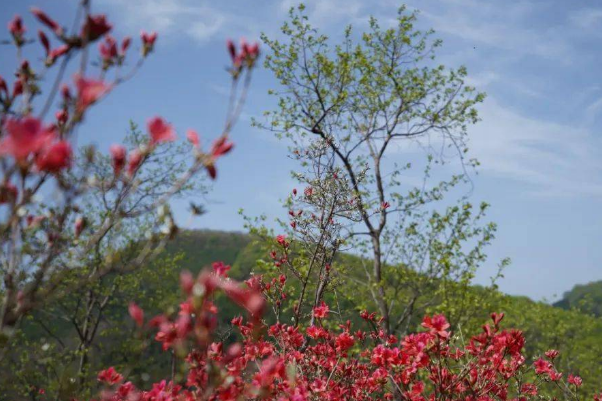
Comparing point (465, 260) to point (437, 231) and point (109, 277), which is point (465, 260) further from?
point (109, 277)

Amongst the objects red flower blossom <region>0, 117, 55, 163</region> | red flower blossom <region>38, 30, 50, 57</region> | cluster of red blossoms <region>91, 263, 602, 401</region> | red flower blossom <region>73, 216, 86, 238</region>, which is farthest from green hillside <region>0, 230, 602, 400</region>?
red flower blossom <region>0, 117, 55, 163</region>

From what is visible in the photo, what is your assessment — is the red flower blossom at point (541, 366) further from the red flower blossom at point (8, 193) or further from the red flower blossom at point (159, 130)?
the red flower blossom at point (8, 193)

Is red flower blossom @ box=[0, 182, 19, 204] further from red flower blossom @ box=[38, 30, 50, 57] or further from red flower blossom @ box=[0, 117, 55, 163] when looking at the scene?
red flower blossom @ box=[38, 30, 50, 57]

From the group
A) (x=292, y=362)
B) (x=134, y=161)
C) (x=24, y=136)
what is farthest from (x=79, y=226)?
(x=292, y=362)

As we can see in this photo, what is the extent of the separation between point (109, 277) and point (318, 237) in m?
14.7

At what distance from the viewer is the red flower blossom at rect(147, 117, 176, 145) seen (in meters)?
1.78

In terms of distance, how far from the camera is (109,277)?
715 inches

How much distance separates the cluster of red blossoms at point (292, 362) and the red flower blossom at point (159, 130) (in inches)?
21.4

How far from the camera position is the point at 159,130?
1.79m

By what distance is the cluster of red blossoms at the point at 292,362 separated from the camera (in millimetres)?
1864

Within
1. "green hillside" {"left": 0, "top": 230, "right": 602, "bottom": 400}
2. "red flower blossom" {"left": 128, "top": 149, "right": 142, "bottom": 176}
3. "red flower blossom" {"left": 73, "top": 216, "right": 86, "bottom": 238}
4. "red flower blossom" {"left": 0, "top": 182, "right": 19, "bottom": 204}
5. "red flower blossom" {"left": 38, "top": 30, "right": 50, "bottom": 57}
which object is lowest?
"green hillside" {"left": 0, "top": 230, "right": 602, "bottom": 400}

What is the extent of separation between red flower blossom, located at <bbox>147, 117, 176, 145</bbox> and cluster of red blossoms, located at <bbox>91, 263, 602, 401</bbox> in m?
0.54

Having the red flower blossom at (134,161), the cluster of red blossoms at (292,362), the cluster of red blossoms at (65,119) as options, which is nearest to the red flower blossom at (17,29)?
the cluster of red blossoms at (65,119)

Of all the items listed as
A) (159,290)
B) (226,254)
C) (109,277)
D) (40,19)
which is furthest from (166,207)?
(226,254)
